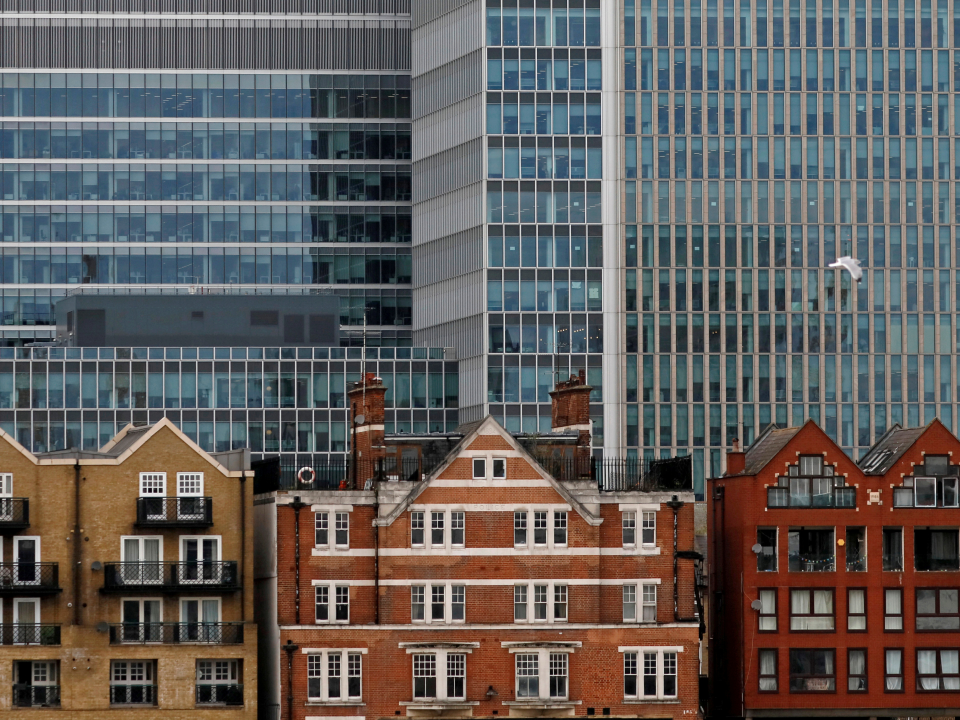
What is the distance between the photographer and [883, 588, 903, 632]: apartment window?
419 ft

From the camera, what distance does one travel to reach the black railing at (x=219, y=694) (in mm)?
121250

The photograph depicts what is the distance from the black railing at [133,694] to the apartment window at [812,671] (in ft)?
106

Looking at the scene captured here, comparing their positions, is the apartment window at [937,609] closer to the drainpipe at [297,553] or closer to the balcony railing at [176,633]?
the drainpipe at [297,553]

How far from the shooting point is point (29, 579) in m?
122

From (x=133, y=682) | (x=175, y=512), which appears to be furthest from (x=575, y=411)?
(x=133, y=682)

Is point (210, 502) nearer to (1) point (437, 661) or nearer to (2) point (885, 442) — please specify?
(1) point (437, 661)

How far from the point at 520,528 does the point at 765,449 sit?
16.9 metres

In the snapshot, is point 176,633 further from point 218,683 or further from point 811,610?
point 811,610

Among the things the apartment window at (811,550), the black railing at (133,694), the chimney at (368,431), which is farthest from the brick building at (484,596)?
the apartment window at (811,550)

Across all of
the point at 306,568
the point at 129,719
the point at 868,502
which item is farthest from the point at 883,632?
the point at 129,719

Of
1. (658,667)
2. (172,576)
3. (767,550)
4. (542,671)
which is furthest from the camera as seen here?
(767,550)

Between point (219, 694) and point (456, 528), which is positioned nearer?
point (219, 694)

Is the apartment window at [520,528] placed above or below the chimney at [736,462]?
below

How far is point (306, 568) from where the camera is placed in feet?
401
